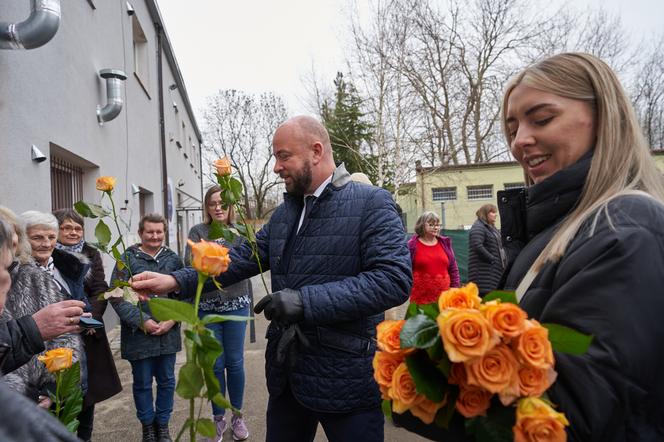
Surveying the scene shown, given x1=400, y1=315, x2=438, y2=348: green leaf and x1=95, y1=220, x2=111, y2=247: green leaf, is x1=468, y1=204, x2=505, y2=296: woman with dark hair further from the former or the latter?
x1=400, y1=315, x2=438, y2=348: green leaf

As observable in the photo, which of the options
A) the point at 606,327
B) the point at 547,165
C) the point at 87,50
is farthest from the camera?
the point at 87,50

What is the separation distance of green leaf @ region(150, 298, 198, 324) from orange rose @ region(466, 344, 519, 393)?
1.76 ft

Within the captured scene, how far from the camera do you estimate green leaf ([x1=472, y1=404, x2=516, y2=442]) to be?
0.82 m

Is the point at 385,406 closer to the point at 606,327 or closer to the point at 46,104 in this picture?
the point at 606,327

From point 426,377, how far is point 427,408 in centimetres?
8

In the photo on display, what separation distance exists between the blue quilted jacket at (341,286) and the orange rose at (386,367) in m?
0.87

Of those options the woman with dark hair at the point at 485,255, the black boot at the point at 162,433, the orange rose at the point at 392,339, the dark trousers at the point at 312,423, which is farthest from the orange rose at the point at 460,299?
the woman with dark hair at the point at 485,255

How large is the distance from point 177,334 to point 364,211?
2.17m

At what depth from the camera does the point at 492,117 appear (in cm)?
1906

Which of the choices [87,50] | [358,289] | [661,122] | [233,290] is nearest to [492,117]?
[661,122]

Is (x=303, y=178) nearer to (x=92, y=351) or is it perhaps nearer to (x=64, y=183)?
(x=92, y=351)

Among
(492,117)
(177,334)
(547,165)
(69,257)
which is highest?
(492,117)

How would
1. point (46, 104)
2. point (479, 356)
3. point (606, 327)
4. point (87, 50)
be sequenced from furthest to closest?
point (87, 50) → point (46, 104) → point (606, 327) → point (479, 356)

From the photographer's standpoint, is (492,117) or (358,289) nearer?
(358,289)
